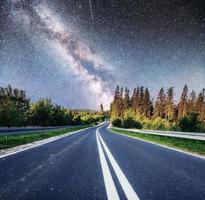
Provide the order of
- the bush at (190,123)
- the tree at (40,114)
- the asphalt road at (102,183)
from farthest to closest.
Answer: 1. the tree at (40,114)
2. the bush at (190,123)
3. the asphalt road at (102,183)

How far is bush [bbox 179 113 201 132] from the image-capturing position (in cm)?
2598

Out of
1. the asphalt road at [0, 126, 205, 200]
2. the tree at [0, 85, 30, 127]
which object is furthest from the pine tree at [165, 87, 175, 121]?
the asphalt road at [0, 126, 205, 200]

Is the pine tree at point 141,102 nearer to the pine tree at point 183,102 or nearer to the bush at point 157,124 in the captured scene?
the pine tree at point 183,102

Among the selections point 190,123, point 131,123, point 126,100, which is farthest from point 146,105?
point 190,123

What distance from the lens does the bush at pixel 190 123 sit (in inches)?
1023

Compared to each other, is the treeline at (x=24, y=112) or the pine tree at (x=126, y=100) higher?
the pine tree at (x=126, y=100)

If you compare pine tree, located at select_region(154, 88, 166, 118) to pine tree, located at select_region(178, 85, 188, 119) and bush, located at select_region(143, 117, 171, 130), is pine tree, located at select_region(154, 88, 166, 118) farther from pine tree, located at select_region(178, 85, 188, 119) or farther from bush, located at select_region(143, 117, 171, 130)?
bush, located at select_region(143, 117, 171, 130)

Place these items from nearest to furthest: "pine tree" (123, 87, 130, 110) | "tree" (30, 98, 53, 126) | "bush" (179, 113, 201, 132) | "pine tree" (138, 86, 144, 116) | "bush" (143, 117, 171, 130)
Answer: "bush" (179, 113, 201, 132) < "bush" (143, 117, 171, 130) < "tree" (30, 98, 53, 126) < "pine tree" (138, 86, 144, 116) < "pine tree" (123, 87, 130, 110)

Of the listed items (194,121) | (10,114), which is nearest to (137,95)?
(10,114)

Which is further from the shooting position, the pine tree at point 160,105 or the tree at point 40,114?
the pine tree at point 160,105

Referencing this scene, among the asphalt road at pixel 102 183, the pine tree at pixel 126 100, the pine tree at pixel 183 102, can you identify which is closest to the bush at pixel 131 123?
the pine tree at pixel 183 102

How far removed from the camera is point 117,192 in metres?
3.88

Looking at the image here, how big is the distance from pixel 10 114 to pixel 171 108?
2573 inches

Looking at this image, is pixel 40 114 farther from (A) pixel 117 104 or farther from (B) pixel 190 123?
(A) pixel 117 104
